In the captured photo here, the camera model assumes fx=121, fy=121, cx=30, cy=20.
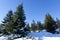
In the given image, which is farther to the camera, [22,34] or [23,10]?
[23,10]

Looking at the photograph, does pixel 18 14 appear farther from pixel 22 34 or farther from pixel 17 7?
pixel 22 34

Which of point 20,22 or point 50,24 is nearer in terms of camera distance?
point 20,22

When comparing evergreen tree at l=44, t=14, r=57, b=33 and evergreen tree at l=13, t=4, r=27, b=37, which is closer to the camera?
evergreen tree at l=13, t=4, r=27, b=37

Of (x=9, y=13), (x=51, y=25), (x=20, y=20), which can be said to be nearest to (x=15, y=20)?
(x=20, y=20)

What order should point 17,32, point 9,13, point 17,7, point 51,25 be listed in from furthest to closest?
point 51,25, point 9,13, point 17,7, point 17,32

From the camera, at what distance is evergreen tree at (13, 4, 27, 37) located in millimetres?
23975

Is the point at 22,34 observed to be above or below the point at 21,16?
below

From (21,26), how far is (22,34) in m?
1.61

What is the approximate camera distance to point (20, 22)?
2436 centimetres

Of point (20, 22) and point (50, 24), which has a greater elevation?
point (50, 24)

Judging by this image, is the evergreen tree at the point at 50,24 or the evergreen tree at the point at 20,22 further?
the evergreen tree at the point at 50,24

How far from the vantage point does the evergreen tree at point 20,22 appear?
24.0 metres

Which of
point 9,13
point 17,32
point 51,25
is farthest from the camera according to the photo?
point 51,25

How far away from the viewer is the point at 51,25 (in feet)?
114
